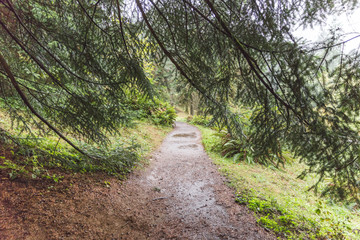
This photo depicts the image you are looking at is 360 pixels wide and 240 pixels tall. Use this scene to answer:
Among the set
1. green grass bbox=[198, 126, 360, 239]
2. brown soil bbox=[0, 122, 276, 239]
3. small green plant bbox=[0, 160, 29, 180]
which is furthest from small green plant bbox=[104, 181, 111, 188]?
green grass bbox=[198, 126, 360, 239]

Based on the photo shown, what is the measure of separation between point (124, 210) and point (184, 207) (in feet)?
3.98

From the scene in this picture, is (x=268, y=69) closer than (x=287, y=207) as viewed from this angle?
Yes

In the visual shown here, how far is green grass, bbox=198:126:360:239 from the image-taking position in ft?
10.5

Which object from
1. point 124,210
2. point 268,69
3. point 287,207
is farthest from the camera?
point 287,207

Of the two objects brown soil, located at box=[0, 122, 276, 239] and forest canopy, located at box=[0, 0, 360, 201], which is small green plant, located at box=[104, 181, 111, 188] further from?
forest canopy, located at box=[0, 0, 360, 201]

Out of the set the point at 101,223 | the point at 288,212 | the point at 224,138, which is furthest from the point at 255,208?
the point at 224,138

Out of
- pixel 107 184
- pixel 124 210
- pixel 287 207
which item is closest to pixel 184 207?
pixel 124 210

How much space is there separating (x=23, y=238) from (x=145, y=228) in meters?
1.63

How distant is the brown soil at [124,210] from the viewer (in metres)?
2.20

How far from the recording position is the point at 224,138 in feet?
27.0

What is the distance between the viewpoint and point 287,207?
3977 millimetres

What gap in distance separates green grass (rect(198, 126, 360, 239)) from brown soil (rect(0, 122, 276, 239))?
331 mm

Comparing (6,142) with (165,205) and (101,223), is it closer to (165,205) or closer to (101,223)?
(101,223)

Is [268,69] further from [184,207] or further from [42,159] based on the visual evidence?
[42,159]
